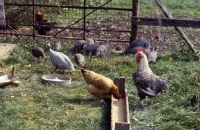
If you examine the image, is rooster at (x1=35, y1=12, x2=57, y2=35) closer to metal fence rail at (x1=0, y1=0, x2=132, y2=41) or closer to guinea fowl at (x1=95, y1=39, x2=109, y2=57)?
metal fence rail at (x1=0, y1=0, x2=132, y2=41)

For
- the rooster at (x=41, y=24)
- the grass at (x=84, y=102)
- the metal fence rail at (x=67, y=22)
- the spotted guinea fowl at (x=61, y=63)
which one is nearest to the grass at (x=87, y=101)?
the grass at (x=84, y=102)

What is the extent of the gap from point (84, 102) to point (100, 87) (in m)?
0.36

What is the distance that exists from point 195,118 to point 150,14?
9685 mm

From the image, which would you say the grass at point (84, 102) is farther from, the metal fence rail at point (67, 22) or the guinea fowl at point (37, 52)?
the metal fence rail at point (67, 22)

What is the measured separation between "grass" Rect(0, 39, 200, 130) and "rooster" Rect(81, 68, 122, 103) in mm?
167

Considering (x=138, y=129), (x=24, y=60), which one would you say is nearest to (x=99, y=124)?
(x=138, y=129)

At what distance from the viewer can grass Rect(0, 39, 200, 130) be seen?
623 cm

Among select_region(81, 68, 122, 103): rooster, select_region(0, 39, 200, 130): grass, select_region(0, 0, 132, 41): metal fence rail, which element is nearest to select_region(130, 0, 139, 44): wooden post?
select_region(0, 0, 132, 41): metal fence rail

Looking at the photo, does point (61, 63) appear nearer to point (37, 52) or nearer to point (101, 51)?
point (37, 52)

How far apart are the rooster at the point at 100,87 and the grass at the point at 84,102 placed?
167 mm

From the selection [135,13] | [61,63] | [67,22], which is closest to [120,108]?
[61,63]

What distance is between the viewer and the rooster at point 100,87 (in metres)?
7.11

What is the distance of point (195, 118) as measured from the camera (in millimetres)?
6277

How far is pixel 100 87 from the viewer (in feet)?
23.5
